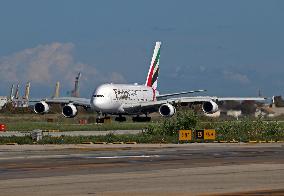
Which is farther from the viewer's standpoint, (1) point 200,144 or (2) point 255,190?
(1) point 200,144

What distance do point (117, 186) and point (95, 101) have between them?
7014 cm

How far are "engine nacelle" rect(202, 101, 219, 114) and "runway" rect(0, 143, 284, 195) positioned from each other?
4865cm

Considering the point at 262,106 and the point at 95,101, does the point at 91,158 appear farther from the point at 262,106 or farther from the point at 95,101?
the point at 262,106

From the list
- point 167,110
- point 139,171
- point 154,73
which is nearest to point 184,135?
point 139,171

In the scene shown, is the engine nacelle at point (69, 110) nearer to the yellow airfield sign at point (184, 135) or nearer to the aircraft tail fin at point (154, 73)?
the aircraft tail fin at point (154, 73)

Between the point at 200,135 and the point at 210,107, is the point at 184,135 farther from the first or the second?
the point at 210,107

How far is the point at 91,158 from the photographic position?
39750 millimetres

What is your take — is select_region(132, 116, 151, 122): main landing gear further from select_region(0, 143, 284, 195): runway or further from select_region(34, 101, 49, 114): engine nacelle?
select_region(0, 143, 284, 195): runway

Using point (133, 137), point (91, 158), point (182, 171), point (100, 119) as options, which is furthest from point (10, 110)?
point (182, 171)

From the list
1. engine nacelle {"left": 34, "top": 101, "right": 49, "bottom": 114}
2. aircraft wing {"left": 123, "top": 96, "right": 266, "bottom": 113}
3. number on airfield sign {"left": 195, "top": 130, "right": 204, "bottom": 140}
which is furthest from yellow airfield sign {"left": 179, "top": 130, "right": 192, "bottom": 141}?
engine nacelle {"left": 34, "top": 101, "right": 49, "bottom": 114}

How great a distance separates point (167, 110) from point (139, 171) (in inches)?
2586

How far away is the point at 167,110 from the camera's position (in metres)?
97.2

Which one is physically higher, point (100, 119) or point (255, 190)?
point (100, 119)

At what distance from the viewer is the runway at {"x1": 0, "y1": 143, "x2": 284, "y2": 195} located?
24938 millimetres
